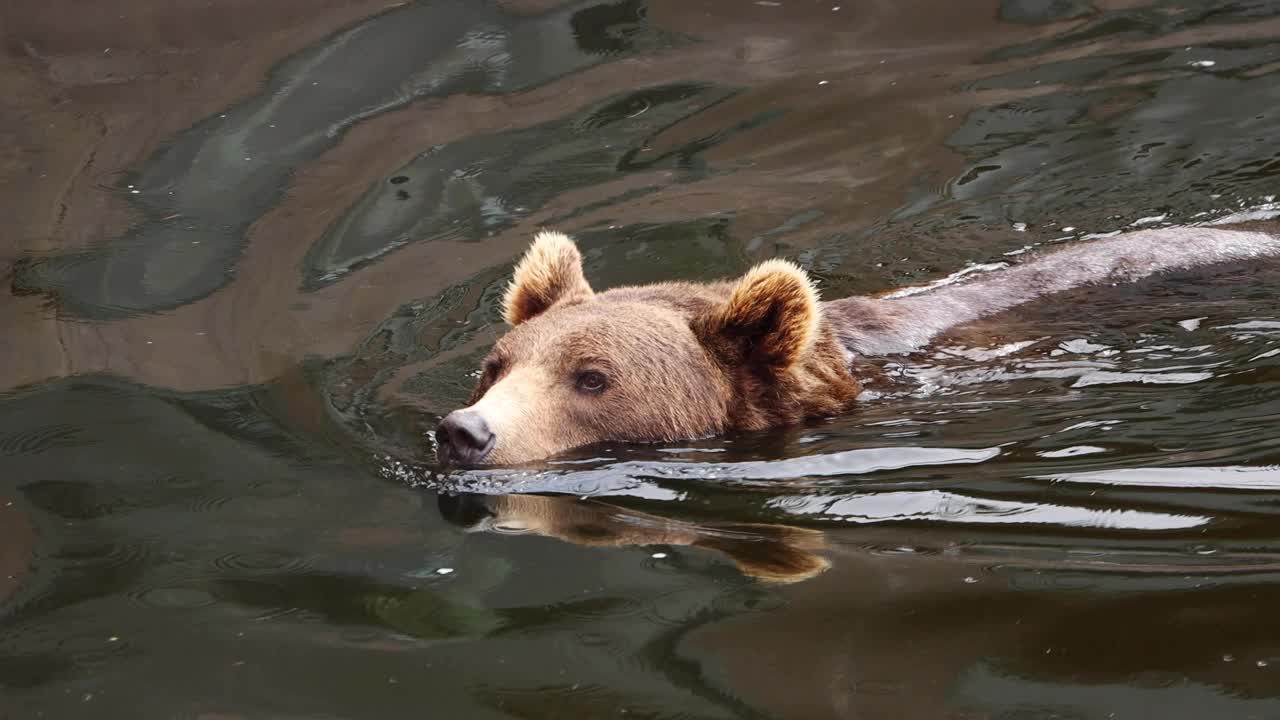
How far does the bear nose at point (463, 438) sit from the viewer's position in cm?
586

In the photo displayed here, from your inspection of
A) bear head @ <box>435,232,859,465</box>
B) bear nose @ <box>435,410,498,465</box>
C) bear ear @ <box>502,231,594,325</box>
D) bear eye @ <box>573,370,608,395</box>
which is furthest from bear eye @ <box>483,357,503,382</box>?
bear nose @ <box>435,410,498,465</box>

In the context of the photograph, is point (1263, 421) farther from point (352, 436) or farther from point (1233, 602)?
point (352, 436)

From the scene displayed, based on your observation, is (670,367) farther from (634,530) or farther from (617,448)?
(634,530)

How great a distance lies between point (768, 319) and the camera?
22.5ft

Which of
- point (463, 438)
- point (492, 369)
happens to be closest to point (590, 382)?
point (492, 369)

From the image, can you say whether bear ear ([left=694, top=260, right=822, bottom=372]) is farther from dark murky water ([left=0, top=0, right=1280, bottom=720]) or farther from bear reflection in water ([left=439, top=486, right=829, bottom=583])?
bear reflection in water ([left=439, top=486, right=829, bottom=583])

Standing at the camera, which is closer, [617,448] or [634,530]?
[634,530]

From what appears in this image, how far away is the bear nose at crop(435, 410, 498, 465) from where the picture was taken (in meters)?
5.86

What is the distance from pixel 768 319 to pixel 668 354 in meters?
0.51

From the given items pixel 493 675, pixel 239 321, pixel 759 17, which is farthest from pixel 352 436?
pixel 759 17

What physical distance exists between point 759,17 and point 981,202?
3.41 m

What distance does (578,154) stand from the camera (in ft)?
37.7

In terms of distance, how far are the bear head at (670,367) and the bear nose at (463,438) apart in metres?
0.39

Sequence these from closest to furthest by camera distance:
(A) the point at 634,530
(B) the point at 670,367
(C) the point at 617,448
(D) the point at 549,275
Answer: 1. (A) the point at 634,530
2. (C) the point at 617,448
3. (B) the point at 670,367
4. (D) the point at 549,275
